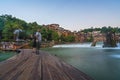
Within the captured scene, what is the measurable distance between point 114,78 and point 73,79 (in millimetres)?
6775

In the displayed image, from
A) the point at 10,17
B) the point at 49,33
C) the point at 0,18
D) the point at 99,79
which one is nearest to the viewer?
the point at 99,79

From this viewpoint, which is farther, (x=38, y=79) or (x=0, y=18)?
(x=0, y=18)

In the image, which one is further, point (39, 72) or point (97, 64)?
point (97, 64)

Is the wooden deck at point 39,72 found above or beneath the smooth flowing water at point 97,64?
above

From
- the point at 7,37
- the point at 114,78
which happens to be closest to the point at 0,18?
the point at 7,37

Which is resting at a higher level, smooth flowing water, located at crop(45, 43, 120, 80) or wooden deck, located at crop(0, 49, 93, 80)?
wooden deck, located at crop(0, 49, 93, 80)

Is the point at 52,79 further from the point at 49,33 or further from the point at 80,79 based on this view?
the point at 49,33

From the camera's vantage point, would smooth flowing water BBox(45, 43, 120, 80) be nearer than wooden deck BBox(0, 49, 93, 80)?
No

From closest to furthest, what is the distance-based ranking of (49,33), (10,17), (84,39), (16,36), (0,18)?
(16,36), (0,18), (10,17), (49,33), (84,39)

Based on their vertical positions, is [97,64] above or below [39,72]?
below

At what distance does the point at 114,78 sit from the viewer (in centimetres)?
1302

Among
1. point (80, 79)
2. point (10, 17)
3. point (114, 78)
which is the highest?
point (10, 17)

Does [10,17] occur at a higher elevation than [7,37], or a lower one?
higher

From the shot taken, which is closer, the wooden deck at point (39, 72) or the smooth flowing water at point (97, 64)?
the wooden deck at point (39, 72)
